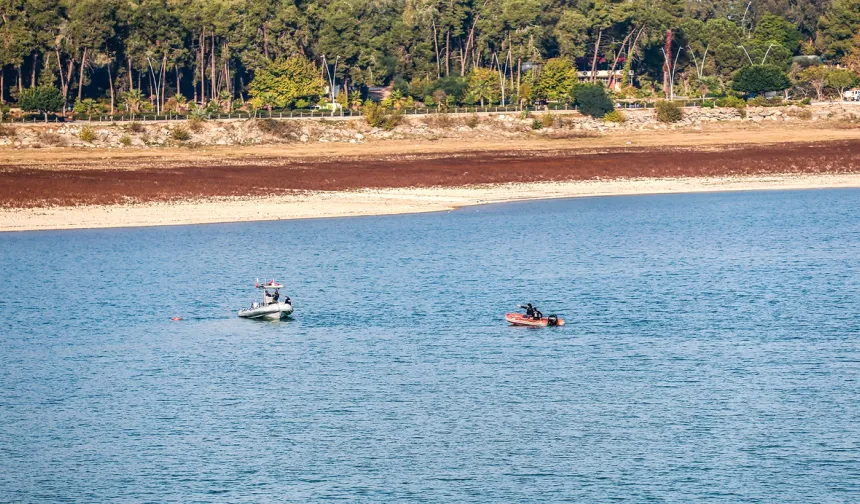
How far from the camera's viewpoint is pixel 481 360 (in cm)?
5275

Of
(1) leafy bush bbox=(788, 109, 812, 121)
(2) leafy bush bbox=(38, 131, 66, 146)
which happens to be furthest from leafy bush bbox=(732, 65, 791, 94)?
(2) leafy bush bbox=(38, 131, 66, 146)

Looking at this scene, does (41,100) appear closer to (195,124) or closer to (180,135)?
(195,124)

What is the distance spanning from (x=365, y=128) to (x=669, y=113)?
4268cm

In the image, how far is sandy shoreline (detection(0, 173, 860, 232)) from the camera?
9888 cm

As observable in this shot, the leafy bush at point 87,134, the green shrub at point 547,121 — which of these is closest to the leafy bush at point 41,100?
the leafy bush at point 87,134

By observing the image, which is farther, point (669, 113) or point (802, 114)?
point (802, 114)

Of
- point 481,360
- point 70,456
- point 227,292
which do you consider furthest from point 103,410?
point 227,292

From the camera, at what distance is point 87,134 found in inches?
6102

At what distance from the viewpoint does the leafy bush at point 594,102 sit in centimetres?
17600

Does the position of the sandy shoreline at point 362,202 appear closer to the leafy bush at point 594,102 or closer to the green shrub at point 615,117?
the green shrub at point 615,117

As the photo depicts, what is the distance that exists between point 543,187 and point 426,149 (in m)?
35.8

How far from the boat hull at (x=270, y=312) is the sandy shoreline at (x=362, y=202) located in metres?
37.3

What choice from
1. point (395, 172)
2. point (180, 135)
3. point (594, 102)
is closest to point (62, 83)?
point (180, 135)

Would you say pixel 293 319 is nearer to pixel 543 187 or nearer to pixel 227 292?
pixel 227 292
